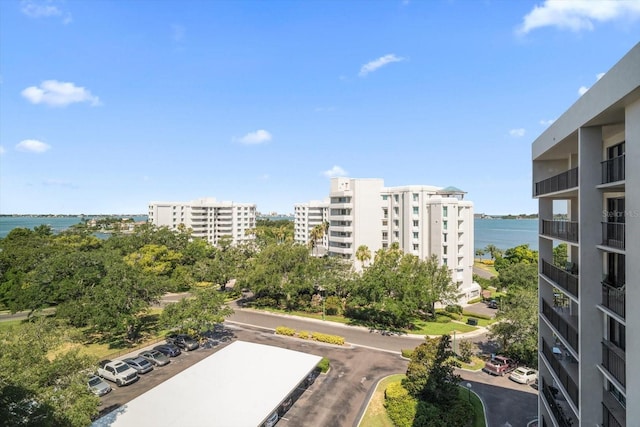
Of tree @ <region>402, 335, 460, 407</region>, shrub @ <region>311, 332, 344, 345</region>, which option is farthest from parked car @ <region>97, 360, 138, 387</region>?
tree @ <region>402, 335, 460, 407</region>

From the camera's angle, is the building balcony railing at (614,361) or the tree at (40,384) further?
the tree at (40,384)

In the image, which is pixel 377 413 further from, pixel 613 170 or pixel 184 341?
pixel 184 341

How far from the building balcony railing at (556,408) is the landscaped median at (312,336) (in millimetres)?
18664

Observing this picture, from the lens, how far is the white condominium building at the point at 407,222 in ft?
167

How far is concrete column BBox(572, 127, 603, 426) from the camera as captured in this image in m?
10.6

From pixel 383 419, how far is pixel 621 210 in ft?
54.8

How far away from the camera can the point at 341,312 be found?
140 feet

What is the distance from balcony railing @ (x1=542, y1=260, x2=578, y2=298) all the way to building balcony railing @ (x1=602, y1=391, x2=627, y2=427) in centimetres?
345

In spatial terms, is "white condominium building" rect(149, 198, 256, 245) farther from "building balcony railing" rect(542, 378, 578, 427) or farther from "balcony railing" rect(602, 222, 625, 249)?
"balcony railing" rect(602, 222, 625, 249)

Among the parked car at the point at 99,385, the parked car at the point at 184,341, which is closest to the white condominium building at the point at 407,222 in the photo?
the parked car at the point at 184,341

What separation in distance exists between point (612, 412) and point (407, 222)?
44.4m

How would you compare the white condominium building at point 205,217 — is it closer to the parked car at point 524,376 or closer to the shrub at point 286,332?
the shrub at point 286,332

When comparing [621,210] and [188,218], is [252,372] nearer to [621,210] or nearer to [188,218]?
[621,210]

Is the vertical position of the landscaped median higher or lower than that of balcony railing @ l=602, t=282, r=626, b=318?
lower
